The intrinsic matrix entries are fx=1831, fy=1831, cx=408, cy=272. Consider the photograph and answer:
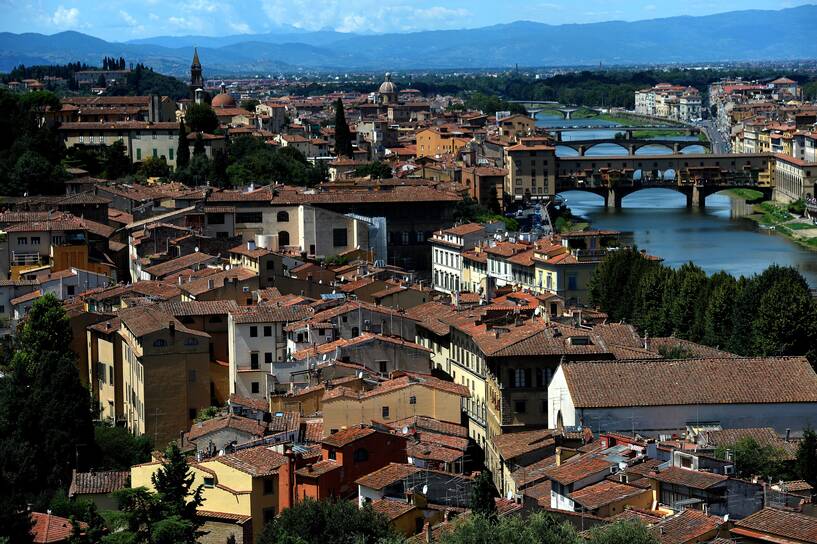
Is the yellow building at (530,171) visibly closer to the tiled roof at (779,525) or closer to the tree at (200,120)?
the tree at (200,120)

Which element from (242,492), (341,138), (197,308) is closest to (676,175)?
(341,138)

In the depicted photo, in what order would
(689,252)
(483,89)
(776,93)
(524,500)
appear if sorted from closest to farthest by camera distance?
(524,500)
(689,252)
(776,93)
(483,89)

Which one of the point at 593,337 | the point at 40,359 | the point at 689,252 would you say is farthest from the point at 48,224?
the point at 689,252

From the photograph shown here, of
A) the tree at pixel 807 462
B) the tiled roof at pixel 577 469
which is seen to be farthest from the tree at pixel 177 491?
the tree at pixel 807 462

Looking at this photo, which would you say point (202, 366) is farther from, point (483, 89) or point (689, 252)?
point (483, 89)

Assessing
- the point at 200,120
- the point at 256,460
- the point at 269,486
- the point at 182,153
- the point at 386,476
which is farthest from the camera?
the point at 200,120

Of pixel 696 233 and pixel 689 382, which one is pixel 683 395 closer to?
pixel 689 382
